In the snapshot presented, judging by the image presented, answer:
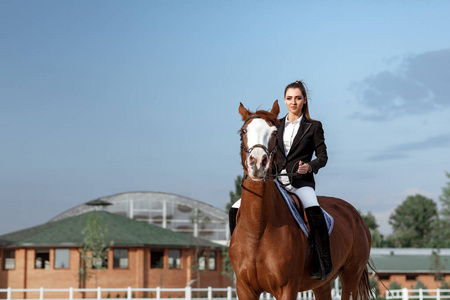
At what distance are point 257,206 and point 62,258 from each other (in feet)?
135

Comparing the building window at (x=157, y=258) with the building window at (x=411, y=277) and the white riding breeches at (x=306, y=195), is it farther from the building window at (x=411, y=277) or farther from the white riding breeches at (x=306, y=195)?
the white riding breeches at (x=306, y=195)

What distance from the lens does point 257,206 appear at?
221 inches

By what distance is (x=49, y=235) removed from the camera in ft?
148

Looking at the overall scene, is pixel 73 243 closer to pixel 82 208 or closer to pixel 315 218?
pixel 82 208

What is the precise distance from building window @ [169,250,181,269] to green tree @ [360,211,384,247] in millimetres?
25735

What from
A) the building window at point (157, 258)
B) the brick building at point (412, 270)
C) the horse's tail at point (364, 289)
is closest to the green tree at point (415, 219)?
the brick building at point (412, 270)

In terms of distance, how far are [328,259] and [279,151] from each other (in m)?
1.23

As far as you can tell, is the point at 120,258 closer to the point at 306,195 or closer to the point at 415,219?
the point at 306,195

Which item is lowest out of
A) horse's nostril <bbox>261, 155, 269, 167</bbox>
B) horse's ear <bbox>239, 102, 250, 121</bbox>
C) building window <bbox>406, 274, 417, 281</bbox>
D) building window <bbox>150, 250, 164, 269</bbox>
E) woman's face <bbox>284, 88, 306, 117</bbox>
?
building window <bbox>406, 274, 417, 281</bbox>

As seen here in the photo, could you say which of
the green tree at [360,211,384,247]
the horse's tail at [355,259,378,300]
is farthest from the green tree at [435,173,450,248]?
the horse's tail at [355,259,378,300]

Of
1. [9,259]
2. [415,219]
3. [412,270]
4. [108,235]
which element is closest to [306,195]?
[108,235]

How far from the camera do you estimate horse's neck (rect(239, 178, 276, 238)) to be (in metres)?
5.54

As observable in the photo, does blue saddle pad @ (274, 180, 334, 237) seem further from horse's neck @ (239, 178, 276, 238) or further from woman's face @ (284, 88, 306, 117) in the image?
woman's face @ (284, 88, 306, 117)

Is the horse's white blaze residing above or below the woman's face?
below
